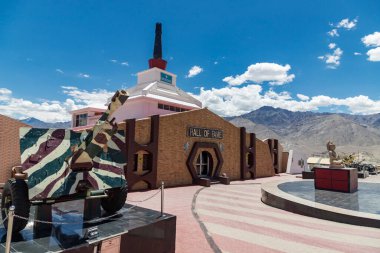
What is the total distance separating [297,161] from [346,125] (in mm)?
145546

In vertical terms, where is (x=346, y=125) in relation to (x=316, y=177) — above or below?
above

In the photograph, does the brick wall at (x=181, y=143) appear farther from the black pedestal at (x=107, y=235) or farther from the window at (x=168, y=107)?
the black pedestal at (x=107, y=235)

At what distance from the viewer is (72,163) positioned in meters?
5.84

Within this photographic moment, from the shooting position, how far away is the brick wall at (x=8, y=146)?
14.8 metres

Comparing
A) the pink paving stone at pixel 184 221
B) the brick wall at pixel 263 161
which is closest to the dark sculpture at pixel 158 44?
the brick wall at pixel 263 161

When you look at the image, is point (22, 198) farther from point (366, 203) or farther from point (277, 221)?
point (366, 203)

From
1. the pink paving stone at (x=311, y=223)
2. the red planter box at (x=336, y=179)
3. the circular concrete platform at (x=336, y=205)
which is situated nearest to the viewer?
the pink paving stone at (x=311, y=223)

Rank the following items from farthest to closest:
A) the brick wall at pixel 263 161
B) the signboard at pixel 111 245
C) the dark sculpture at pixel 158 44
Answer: the dark sculpture at pixel 158 44, the brick wall at pixel 263 161, the signboard at pixel 111 245

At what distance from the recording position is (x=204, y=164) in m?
21.8

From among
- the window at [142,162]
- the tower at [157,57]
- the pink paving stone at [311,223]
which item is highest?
the tower at [157,57]

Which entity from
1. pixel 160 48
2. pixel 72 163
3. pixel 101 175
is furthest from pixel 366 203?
pixel 160 48

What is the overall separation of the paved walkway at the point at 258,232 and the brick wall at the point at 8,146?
8.97 meters

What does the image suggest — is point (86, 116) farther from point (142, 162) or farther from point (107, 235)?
point (107, 235)

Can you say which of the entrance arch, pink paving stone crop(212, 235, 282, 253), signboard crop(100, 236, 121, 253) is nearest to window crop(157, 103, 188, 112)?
the entrance arch
